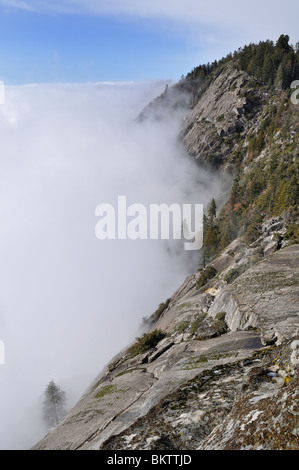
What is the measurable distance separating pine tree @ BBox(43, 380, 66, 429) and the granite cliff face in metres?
41.6

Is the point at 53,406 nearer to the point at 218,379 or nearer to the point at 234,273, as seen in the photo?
the point at 234,273

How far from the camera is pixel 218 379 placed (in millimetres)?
16281

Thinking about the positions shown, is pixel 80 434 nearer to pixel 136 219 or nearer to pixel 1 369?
pixel 1 369

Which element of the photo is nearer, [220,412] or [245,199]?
[220,412]

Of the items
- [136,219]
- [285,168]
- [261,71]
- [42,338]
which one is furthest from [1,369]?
[261,71]

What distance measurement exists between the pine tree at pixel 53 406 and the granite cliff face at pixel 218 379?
1636 inches

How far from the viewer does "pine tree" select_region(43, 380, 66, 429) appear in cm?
6788

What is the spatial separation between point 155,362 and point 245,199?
250 feet

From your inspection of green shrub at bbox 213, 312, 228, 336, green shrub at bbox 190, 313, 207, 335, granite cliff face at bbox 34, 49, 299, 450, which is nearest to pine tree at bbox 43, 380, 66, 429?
granite cliff face at bbox 34, 49, 299, 450

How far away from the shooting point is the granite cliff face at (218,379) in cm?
1040

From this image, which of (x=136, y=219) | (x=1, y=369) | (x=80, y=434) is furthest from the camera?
(x=136, y=219)

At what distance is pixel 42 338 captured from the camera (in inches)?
5999

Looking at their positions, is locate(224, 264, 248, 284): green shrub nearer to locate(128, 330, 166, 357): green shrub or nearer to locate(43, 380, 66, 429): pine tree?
locate(128, 330, 166, 357): green shrub
